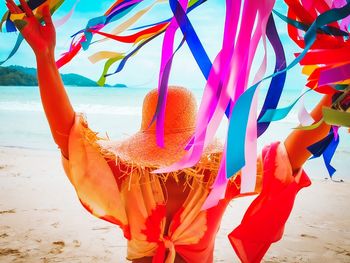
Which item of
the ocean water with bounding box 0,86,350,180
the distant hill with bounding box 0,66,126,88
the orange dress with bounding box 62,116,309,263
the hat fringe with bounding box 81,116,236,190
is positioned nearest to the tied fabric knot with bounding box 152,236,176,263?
the orange dress with bounding box 62,116,309,263

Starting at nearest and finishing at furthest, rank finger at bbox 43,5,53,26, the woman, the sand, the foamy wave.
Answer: finger at bbox 43,5,53,26 → the woman → the sand → the foamy wave

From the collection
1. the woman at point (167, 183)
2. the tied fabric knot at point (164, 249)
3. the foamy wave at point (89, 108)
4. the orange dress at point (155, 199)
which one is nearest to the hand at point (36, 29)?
the woman at point (167, 183)

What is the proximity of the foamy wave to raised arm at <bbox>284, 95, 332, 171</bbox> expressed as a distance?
12615 millimetres

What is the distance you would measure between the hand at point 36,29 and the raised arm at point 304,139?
76 cm

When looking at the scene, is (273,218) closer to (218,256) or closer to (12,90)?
(218,256)

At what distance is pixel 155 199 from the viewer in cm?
132

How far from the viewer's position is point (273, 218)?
1.27m

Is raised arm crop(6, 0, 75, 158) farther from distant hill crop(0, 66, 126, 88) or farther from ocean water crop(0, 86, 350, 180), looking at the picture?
distant hill crop(0, 66, 126, 88)

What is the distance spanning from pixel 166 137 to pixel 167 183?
16cm

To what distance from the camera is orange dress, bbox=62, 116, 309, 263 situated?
1.22m

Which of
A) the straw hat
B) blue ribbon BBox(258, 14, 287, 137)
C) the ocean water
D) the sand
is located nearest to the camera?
blue ribbon BBox(258, 14, 287, 137)

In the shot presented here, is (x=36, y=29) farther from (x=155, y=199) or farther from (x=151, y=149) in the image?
(x=155, y=199)

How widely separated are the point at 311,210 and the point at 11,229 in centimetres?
292

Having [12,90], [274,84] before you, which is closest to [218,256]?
[274,84]
